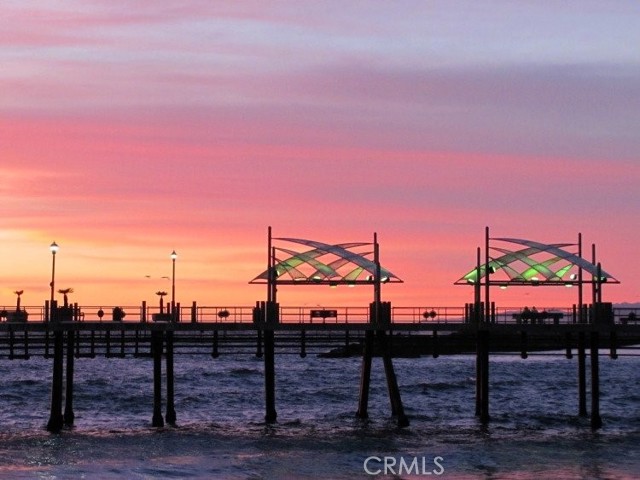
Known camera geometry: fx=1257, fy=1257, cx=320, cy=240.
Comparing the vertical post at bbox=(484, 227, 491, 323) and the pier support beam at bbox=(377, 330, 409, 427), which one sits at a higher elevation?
the vertical post at bbox=(484, 227, 491, 323)

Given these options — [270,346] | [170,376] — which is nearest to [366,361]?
[270,346]

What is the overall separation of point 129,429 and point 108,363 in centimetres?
8955

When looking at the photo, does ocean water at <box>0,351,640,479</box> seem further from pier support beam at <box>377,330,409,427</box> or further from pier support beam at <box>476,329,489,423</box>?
pier support beam at <box>476,329,489,423</box>

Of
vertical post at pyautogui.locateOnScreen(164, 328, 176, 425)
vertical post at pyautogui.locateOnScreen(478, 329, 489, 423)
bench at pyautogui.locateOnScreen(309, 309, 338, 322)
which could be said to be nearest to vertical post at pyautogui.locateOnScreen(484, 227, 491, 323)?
vertical post at pyautogui.locateOnScreen(478, 329, 489, 423)

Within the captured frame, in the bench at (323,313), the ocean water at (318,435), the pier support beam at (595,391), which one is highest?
the bench at (323,313)

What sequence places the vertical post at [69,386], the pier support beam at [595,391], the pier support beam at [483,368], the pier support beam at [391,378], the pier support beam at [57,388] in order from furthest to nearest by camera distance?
the vertical post at [69,386] → the pier support beam at [483,368] → the pier support beam at [391,378] → the pier support beam at [595,391] → the pier support beam at [57,388]

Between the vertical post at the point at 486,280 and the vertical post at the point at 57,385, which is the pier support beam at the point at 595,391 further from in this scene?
the vertical post at the point at 57,385

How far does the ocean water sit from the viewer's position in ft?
161

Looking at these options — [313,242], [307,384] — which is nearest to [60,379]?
[313,242]

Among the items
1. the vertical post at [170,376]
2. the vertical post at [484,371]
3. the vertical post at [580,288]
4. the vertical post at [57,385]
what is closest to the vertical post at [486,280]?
the vertical post at [484,371]

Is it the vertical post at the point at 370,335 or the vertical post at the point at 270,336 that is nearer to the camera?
the vertical post at the point at 270,336

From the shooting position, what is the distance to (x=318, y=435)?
5991cm

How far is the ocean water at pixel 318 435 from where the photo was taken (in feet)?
161

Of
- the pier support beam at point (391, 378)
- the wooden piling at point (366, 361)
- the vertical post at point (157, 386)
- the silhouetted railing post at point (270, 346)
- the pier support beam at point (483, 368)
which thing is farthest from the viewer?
the wooden piling at point (366, 361)
